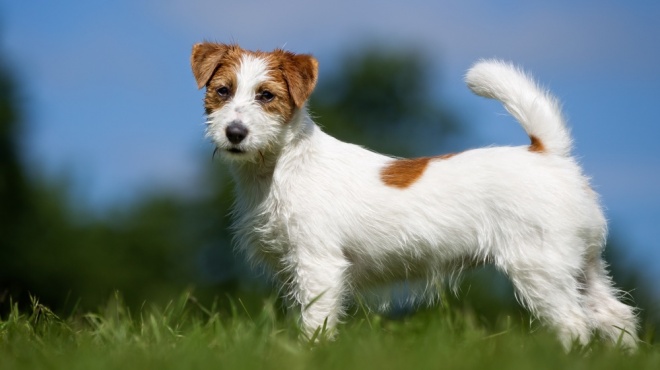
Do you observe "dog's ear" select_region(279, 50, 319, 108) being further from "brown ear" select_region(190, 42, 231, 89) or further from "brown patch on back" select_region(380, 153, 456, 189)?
"brown patch on back" select_region(380, 153, 456, 189)

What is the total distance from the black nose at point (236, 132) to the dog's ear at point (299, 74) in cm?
57

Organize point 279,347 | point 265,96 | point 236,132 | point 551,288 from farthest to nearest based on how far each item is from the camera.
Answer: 1. point 265,96
2. point 551,288
3. point 236,132
4. point 279,347

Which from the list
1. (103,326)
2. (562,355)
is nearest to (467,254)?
(562,355)

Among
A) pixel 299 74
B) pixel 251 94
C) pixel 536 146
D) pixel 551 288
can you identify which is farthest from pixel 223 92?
pixel 551 288

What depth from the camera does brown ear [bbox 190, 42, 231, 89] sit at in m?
7.27

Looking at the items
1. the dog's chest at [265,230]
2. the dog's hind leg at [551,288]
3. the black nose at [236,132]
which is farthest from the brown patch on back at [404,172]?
the black nose at [236,132]

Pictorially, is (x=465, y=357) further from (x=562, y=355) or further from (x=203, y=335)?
(x=203, y=335)

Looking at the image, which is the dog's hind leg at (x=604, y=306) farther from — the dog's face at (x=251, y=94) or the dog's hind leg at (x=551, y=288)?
the dog's face at (x=251, y=94)

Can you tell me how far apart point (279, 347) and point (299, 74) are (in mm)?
2718

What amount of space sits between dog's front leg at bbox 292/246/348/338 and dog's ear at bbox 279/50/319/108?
1.29 m

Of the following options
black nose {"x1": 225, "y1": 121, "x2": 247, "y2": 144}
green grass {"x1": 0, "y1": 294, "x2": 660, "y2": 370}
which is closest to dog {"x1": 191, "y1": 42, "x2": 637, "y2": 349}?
black nose {"x1": 225, "y1": 121, "x2": 247, "y2": 144}

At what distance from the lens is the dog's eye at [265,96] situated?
704cm

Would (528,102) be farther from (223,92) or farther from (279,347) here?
(279,347)

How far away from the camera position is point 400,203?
7.33 meters
